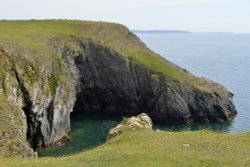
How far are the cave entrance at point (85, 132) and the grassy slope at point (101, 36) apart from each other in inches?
694

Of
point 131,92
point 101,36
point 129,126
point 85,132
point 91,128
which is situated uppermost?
point 101,36

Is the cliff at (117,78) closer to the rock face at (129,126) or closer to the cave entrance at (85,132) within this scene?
the cave entrance at (85,132)

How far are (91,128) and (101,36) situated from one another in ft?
108

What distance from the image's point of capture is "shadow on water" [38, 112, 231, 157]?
76.1m

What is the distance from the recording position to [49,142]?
7806cm

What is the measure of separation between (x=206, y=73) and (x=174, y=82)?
8351cm

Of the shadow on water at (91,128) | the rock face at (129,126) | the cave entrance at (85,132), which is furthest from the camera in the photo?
the shadow on water at (91,128)

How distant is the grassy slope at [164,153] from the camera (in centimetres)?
3450

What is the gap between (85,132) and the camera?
90125 mm

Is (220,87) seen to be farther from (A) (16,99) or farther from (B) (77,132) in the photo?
(A) (16,99)

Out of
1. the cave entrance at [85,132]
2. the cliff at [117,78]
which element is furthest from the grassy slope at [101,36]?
the cave entrance at [85,132]

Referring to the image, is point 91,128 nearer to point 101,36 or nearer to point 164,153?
point 101,36

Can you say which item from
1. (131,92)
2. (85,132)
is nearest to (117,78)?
(131,92)

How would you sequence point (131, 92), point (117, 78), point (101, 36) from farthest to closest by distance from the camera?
1. point (101, 36)
2. point (117, 78)
3. point (131, 92)
